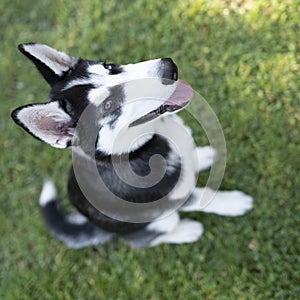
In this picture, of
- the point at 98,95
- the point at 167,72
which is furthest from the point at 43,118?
the point at 167,72

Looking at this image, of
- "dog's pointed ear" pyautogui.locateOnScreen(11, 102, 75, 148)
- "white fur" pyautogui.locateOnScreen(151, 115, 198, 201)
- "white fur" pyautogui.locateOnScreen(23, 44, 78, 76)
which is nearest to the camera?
"dog's pointed ear" pyautogui.locateOnScreen(11, 102, 75, 148)

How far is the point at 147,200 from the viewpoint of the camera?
3.04 meters

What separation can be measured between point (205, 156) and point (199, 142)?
17 cm

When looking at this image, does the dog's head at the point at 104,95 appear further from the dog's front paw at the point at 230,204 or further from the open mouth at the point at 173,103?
the dog's front paw at the point at 230,204

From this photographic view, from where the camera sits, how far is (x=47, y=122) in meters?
2.50

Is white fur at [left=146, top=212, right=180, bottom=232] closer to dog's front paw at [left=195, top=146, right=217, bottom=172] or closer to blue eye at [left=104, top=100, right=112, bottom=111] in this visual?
dog's front paw at [left=195, top=146, right=217, bottom=172]

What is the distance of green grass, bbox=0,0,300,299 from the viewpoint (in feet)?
11.6

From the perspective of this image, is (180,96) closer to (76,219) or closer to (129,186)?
(129,186)

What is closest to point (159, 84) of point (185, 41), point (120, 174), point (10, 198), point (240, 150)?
point (120, 174)

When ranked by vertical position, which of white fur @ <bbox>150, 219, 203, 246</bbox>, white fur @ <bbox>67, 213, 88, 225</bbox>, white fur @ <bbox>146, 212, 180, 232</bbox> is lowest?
white fur @ <bbox>150, 219, 203, 246</bbox>

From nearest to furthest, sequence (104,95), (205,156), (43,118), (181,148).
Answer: (43,118) < (104,95) < (181,148) < (205,156)

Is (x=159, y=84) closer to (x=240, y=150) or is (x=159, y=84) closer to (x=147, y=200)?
(x=147, y=200)

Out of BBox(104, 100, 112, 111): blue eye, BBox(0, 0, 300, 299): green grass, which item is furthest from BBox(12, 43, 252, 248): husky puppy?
BBox(0, 0, 300, 299): green grass

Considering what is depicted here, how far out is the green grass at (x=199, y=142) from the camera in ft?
11.6
